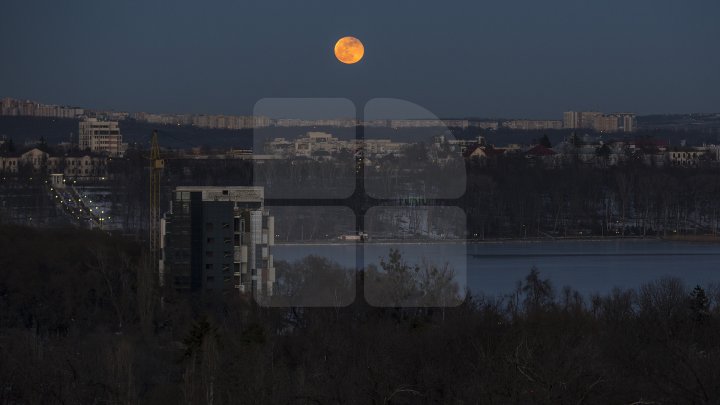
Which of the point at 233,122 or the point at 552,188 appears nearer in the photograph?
the point at 233,122

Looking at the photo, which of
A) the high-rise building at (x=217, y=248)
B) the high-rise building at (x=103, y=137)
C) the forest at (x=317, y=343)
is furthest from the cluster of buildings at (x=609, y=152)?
the forest at (x=317, y=343)

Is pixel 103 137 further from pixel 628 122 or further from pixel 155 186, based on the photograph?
pixel 628 122

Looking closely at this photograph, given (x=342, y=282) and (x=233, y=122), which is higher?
(x=233, y=122)

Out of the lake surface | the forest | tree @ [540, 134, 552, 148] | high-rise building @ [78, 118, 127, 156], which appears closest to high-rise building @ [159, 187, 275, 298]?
the forest

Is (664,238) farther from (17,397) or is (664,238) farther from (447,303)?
(17,397)

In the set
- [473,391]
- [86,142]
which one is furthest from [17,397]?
[86,142]

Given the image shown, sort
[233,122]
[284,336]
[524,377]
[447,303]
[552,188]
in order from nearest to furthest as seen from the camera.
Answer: [524,377] < [284,336] < [447,303] < [233,122] < [552,188]

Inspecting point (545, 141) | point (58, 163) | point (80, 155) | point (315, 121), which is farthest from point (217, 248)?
point (545, 141)
